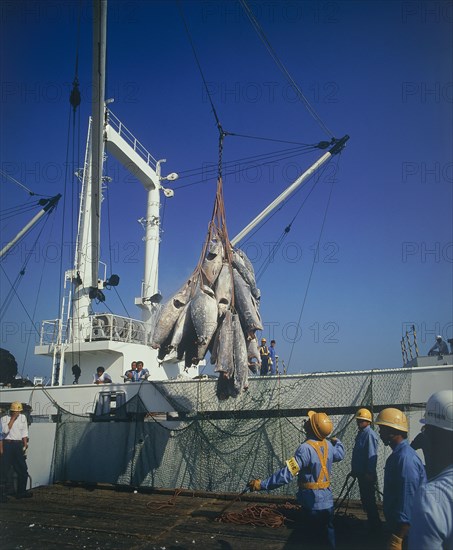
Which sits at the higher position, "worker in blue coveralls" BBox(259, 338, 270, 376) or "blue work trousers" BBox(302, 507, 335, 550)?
"worker in blue coveralls" BBox(259, 338, 270, 376)

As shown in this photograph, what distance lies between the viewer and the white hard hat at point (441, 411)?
9.11 ft

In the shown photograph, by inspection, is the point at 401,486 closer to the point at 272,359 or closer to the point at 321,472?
the point at 321,472

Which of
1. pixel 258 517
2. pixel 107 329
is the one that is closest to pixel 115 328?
pixel 107 329

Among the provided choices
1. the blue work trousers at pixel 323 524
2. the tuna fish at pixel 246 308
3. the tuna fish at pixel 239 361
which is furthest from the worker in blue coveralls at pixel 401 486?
the tuna fish at pixel 246 308

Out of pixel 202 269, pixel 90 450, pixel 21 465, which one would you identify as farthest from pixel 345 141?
pixel 21 465

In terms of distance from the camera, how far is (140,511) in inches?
312

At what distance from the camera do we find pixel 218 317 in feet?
24.0

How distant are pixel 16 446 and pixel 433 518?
9.44m

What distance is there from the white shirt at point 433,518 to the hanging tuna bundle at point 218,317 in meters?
4.95

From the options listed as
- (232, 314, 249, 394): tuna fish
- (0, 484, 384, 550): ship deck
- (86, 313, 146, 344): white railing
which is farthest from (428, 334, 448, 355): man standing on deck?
(86, 313, 146, 344): white railing

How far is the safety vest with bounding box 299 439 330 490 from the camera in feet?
17.5

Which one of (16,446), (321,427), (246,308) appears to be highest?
(246,308)

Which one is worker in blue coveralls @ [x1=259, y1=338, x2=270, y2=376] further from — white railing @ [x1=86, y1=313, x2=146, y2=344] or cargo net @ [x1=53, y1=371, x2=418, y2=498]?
white railing @ [x1=86, y1=313, x2=146, y2=344]

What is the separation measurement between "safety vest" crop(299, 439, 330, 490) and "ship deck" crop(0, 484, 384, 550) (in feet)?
3.00
